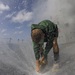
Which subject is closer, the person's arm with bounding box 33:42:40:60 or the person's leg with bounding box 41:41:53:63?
the person's arm with bounding box 33:42:40:60

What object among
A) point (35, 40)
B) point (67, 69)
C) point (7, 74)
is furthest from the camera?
point (7, 74)

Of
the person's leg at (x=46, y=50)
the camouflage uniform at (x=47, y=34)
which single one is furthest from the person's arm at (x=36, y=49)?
the person's leg at (x=46, y=50)

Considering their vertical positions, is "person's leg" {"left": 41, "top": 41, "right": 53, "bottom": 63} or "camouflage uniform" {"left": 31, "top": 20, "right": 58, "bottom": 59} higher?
"camouflage uniform" {"left": 31, "top": 20, "right": 58, "bottom": 59}

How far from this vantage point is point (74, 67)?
61.7 feet

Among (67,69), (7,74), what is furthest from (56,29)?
(7,74)

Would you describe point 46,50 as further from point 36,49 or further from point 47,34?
point 47,34

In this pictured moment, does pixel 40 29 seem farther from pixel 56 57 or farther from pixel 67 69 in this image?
pixel 67 69

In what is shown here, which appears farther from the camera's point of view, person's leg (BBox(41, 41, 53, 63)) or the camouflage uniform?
person's leg (BBox(41, 41, 53, 63))

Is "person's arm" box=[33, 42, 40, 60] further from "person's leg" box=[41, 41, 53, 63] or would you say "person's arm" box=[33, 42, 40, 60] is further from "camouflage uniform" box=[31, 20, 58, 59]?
"person's leg" box=[41, 41, 53, 63]

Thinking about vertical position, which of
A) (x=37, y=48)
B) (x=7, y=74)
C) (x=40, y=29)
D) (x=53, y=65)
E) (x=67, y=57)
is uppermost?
(x=40, y=29)

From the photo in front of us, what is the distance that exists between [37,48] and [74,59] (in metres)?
5.15

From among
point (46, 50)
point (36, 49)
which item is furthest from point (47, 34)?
point (36, 49)

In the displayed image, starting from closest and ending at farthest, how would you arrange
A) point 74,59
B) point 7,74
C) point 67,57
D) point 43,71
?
point 43,71
point 74,59
point 67,57
point 7,74

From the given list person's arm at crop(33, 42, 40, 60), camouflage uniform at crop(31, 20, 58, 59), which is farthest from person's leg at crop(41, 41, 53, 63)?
person's arm at crop(33, 42, 40, 60)
